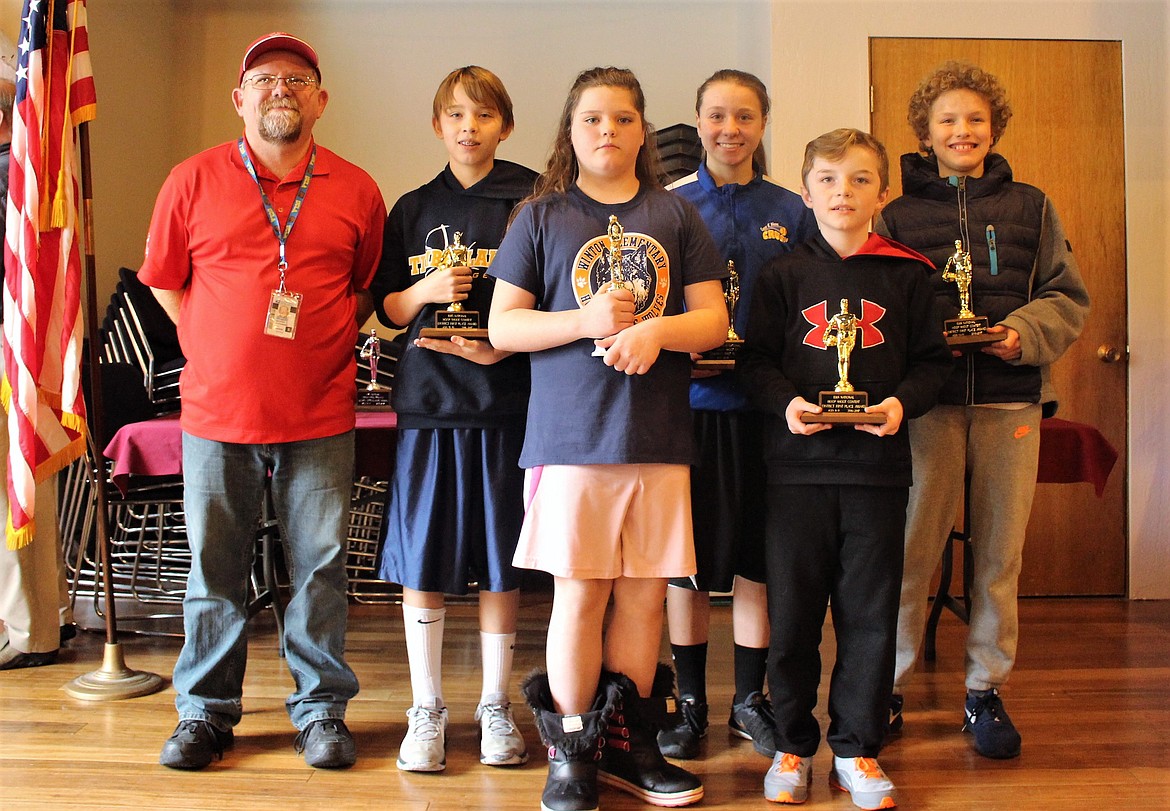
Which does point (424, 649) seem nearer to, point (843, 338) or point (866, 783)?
point (866, 783)

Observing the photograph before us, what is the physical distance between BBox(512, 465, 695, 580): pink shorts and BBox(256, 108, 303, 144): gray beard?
1.09 meters

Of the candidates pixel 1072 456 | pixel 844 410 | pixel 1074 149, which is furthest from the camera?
pixel 1074 149

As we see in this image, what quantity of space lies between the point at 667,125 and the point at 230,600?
357 cm

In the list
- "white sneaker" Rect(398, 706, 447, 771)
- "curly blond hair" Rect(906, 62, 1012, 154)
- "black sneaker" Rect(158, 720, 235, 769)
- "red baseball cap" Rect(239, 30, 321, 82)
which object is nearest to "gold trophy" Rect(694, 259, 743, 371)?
"curly blond hair" Rect(906, 62, 1012, 154)

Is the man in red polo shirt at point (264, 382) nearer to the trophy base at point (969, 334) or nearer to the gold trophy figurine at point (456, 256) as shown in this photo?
the gold trophy figurine at point (456, 256)

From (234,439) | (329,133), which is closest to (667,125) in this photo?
(329,133)

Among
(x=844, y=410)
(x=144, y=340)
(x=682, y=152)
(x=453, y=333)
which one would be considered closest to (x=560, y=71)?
(x=682, y=152)

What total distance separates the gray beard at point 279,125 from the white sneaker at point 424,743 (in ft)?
4.84

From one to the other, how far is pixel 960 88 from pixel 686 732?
1.83 m

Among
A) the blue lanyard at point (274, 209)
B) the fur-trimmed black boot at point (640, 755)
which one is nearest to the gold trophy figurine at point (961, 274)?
the fur-trimmed black boot at point (640, 755)

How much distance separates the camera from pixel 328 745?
2445 millimetres

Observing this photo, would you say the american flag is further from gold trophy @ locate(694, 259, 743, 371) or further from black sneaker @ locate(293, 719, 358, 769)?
gold trophy @ locate(694, 259, 743, 371)

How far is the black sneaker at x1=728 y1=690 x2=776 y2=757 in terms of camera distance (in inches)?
99.5

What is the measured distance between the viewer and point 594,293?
221 centimetres
